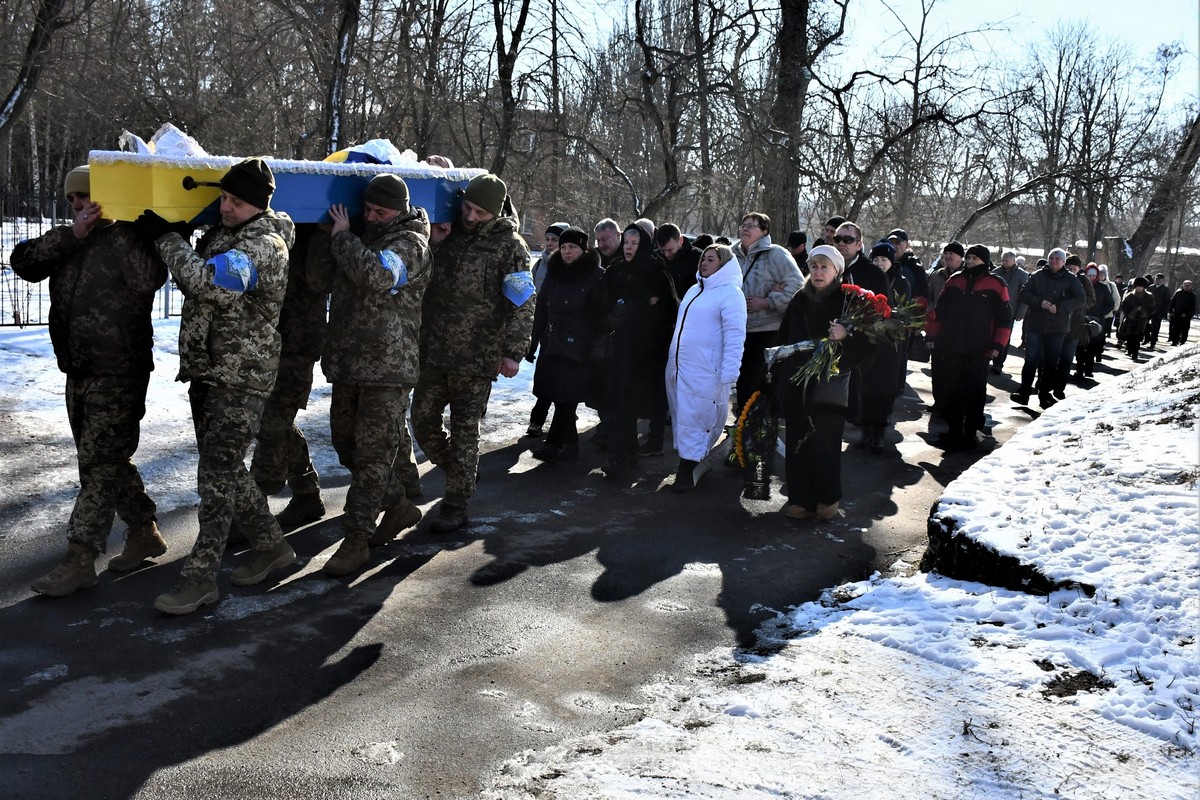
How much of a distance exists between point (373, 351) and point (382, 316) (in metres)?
0.18

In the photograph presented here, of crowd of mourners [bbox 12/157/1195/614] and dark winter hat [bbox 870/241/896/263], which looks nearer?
crowd of mourners [bbox 12/157/1195/614]

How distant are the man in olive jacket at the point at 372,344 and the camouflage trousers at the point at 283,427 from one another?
0.41 m

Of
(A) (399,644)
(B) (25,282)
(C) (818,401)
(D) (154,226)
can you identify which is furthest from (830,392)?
(B) (25,282)

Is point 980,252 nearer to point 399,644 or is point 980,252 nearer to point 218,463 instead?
point 399,644

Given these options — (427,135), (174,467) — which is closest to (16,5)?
(427,135)

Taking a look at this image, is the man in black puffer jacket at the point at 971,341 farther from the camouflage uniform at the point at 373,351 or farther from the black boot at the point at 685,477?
the camouflage uniform at the point at 373,351

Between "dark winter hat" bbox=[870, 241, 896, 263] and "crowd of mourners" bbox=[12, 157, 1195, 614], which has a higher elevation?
"dark winter hat" bbox=[870, 241, 896, 263]

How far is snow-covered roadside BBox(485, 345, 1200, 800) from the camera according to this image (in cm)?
355

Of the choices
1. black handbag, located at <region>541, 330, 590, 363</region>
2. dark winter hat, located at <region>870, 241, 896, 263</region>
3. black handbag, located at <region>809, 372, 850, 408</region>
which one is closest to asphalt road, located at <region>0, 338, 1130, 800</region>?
black handbag, located at <region>809, 372, 850, 408</region>

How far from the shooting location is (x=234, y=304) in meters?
4.79

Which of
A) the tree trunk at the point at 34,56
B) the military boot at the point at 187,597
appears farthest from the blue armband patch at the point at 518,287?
the tree trunk at the point at 34,56

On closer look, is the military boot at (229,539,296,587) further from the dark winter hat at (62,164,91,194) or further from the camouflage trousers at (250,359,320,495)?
the dark winter hat at (62,164,91,194)

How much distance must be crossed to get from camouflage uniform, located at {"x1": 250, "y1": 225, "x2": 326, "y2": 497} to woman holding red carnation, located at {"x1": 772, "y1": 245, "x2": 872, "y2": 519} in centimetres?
310

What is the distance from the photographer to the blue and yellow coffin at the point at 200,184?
4.74 metres
